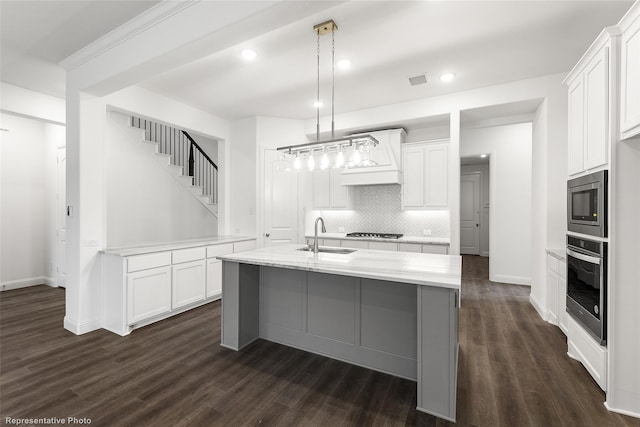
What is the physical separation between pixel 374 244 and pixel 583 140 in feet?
9.49

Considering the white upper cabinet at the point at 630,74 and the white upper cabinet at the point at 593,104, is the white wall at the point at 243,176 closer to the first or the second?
the white upper cabinet at the point at 593,104

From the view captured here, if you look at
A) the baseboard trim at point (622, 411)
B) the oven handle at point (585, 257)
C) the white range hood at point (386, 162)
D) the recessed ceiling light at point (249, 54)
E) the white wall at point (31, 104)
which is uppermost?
the recessed ceiling light at point (249, 54)

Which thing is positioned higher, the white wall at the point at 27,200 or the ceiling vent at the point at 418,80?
the ceiling vent at the point at 418,80

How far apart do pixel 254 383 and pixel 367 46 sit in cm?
319

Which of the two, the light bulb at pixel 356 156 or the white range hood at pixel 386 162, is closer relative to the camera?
the light bulb at pixel 356 156

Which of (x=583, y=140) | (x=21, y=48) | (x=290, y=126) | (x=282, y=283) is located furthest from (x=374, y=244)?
(x=21, y=48)

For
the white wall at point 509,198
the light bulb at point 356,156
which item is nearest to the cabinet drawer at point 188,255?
the light bulb at point 356,156

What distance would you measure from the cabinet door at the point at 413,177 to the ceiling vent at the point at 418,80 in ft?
3.97

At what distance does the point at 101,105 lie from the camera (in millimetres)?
3475

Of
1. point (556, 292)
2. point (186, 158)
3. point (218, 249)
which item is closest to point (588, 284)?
point (556, 292)

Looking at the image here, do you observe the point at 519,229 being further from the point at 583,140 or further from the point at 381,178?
the point at 583,140

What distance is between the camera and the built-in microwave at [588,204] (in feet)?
6.98

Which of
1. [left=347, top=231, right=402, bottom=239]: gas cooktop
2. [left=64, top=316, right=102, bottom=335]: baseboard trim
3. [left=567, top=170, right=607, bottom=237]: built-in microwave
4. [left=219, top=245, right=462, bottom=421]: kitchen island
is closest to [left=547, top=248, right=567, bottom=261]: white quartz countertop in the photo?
[left=567, top=170, right=607, bottom=237]: built-in microwave

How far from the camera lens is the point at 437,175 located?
4750 millimetres
